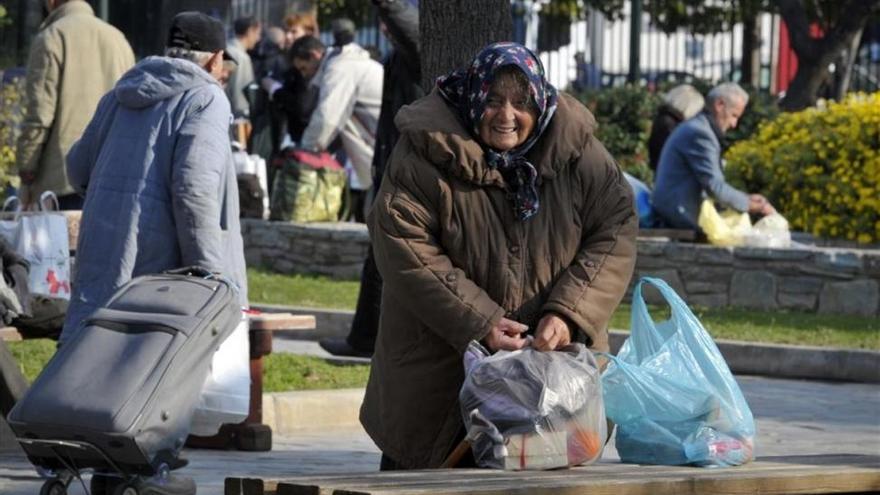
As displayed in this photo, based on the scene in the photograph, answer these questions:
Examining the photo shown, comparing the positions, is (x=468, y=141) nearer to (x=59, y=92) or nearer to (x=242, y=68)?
(x=59, y=92)

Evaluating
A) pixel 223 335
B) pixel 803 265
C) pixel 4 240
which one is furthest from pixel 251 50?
pixel 223 335

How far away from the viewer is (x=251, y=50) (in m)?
20.8

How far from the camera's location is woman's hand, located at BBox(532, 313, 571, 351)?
18.2 feet

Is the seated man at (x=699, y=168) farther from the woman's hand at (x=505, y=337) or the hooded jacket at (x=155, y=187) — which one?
the woman's hand at (x=505, y=337)

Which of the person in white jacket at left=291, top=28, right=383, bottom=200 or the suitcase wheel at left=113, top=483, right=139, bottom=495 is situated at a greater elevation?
the person in white jacket at left=291, top=28, right=383, bottom=200

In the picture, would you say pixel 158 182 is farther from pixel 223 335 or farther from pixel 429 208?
pixel 429 208

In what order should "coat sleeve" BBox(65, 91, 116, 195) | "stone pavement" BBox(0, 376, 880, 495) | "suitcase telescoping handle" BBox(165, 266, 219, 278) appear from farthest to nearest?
"stone pavement" BBox(0, 376, 880, 495), "coat sleeve" BBox(65, 91, 116, 195), "suitcase telescoping handle" BBox(165, 266, 219, 278)

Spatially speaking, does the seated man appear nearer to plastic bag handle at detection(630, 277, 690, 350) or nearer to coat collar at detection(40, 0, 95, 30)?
coat collar at detection(40, 0, 95, 30)

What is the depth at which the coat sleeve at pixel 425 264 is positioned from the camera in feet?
18.1

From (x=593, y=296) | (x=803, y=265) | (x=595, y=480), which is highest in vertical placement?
(x=593, y=296)

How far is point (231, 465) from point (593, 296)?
3.23 metres

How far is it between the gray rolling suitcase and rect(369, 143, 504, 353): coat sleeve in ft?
4.48

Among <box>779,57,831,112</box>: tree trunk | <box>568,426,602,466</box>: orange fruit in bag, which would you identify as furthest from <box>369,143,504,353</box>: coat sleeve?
<box>779,57,831,112</box>: tree trunk

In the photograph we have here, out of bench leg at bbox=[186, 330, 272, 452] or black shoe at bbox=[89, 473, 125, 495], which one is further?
bench leg at bbox=[186, 330, 272, 452]
